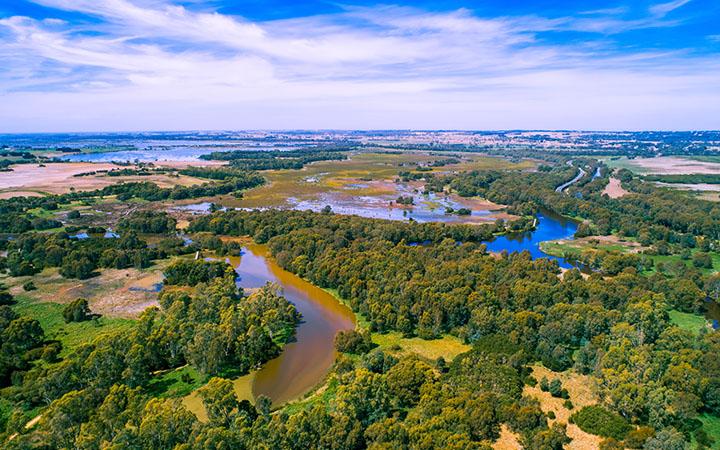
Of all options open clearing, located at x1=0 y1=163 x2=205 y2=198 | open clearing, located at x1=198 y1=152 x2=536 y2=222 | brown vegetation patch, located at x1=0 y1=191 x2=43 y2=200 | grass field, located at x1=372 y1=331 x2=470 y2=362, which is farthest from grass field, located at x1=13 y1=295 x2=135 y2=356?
open clearing, located at x1=0 y1=163 x2=205 y2=198

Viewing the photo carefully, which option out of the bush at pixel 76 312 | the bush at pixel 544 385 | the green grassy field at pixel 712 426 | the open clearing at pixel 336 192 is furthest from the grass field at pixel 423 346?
the open clearing at pixel 336 192

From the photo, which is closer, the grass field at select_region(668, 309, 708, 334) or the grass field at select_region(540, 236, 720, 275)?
the grass field at select_region(668, 309, 708, 334)

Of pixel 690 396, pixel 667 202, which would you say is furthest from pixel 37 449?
pixel 667 202

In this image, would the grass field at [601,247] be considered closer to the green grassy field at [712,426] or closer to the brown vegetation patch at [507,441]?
the green grassy field at [712,426]

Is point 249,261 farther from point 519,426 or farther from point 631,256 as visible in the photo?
point 631,256

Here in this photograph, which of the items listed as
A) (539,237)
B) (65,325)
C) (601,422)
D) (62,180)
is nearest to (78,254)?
(65,325)

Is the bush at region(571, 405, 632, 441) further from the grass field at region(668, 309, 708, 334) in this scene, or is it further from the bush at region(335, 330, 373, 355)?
the grass field at region(668, 309, 708, 334)

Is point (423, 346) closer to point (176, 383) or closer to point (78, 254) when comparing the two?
point (176, 383)
